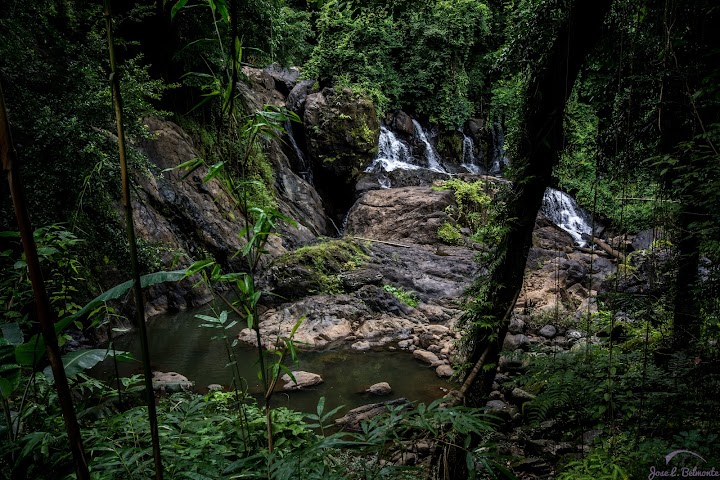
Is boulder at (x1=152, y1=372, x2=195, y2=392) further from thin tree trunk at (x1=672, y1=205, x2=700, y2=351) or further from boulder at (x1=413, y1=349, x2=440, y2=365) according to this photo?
thin tree trunk at (x1=672, y1=205, x2=700, y2=351)

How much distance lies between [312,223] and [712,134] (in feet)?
38.0

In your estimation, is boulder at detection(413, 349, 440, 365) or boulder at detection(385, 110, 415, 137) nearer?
boulder at detection(413, 349, 440, 365)

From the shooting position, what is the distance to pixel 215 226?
10.3 m

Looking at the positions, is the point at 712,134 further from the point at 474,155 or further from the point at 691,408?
the point at 474,155

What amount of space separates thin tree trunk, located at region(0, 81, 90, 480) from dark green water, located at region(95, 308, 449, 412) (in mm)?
4742

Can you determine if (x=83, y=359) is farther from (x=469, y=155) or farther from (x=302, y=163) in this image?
(x=469, y=155)

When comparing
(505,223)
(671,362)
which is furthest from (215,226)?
(671,362)

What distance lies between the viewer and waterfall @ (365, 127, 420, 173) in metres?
15.3

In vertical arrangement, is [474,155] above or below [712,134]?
above

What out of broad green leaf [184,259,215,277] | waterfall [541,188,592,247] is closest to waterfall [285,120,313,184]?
waterfall [541,188,592,247]

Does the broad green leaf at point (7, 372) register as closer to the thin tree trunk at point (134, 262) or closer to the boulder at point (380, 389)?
the thin tree trunk at point (134, 262)

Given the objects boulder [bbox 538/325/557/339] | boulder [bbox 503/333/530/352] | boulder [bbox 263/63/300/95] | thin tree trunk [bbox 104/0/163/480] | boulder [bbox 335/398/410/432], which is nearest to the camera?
thin tree trunk [bbox 104/0/163/480]

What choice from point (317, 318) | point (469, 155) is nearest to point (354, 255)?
point (317, 318)

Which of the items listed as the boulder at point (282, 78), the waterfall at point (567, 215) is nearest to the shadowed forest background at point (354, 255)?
the waterfall at point (567, 215)
